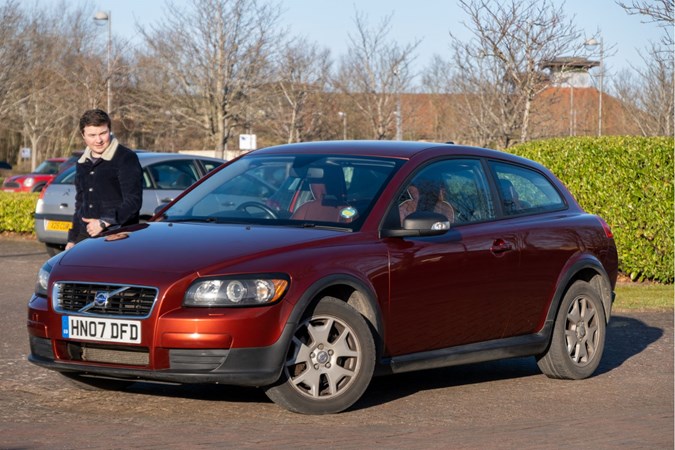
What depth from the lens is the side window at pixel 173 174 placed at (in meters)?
17.7

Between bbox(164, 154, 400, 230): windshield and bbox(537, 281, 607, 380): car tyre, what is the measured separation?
1.87 m

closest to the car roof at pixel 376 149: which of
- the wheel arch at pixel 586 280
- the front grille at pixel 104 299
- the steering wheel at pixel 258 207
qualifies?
the steering wheel at pixel 258 207

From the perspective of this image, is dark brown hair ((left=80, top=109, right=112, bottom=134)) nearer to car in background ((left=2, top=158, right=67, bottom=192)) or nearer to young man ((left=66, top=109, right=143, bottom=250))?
young man ((left=66, top=109, right=143, bottom=250))

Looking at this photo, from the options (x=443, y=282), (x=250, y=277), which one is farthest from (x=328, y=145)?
(x=250, y=277)

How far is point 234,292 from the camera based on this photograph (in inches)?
258

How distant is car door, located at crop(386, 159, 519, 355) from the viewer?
7.39 metres

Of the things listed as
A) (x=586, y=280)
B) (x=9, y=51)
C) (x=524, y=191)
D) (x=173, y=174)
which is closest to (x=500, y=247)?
(x=524, y=191)

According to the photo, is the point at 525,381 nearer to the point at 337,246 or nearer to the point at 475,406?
the point at 475,406

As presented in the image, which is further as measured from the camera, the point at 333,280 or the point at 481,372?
the point at 481,372

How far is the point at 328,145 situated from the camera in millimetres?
8266

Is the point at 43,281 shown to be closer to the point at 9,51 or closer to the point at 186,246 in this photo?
the point at 186,246

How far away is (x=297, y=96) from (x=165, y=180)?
26.1 metres

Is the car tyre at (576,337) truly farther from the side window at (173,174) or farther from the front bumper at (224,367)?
the side window at (173,174)

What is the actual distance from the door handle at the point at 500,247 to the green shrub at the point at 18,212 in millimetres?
15934
